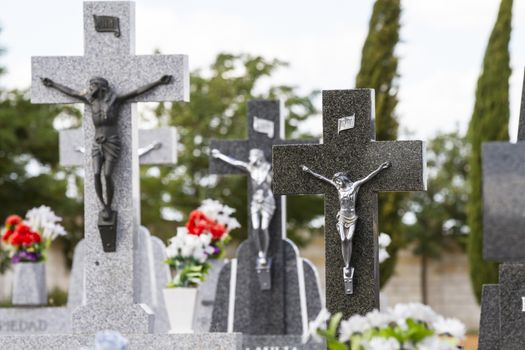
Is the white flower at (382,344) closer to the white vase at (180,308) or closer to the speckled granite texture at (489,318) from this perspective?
the speckled granite texture at (489,318)

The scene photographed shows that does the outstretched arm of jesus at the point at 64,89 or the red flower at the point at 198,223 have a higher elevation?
the outstretched arm of jesus at the point at 64,89

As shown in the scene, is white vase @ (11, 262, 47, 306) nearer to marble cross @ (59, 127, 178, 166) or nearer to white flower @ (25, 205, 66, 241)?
white flower @ (25, 205, 66, 241)

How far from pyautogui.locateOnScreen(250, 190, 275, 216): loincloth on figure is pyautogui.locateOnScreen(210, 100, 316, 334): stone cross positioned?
0.15 meters

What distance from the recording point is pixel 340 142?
9.13 m

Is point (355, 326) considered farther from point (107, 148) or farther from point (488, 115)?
point (488, 115)

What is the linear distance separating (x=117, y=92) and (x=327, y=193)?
72.4 inches

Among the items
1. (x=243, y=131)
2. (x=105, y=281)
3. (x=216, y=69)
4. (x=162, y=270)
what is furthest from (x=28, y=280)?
(x=216, y=69)

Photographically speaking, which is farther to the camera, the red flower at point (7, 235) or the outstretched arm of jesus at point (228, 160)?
the red flower at point (7, 235)

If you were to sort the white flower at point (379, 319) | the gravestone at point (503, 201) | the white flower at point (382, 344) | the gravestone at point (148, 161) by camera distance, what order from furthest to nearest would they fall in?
the gravestone at point (148, 161) < the gravestone at point (503, 201) < the white flower at point (379, 319) < the white flower at point (382, 344)

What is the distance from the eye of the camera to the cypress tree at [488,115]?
65.3 ft

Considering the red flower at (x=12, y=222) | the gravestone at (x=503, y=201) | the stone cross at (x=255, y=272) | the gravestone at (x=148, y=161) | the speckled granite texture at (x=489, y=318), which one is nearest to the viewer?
the gravestone at (x=503, y=201)

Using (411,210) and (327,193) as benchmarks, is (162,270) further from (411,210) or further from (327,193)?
(411,210)

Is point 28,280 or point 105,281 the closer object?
point 105,281

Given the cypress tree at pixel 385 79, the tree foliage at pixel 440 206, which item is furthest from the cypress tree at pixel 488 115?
the tree foliage at pixel 440 206
